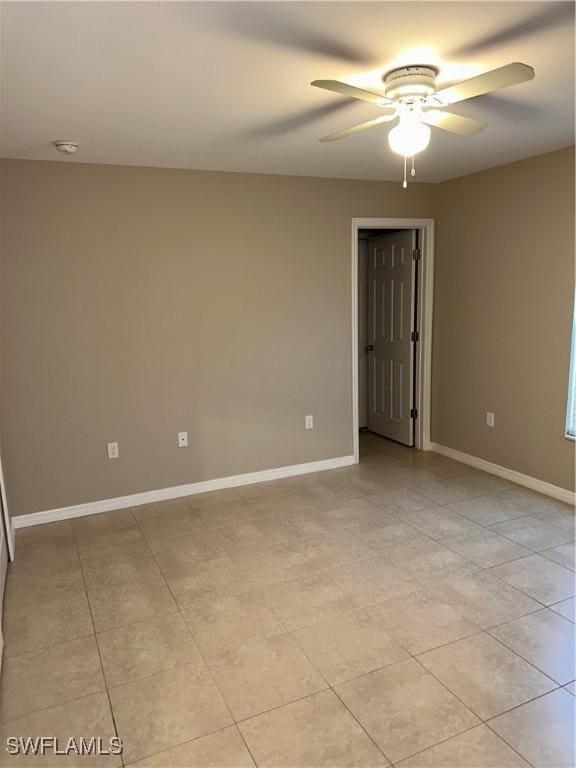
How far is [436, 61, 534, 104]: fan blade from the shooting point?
5.63 ft

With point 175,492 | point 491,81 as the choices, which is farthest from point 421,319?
point 491,81

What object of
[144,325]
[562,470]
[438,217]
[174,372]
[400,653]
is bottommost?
[400,653]

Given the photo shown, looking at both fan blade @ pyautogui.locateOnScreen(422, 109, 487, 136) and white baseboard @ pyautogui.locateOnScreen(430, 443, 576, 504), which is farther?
white baseboard @ pyautogui.locateOnScreen(430, 443, 576, 504)

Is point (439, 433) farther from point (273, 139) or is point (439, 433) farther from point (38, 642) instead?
point (38, 642)

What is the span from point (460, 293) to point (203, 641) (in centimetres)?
341

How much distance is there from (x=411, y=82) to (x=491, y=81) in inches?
14.6

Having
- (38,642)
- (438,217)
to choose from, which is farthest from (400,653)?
(438,217)

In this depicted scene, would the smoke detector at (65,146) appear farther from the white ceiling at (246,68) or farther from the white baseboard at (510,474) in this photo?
the white baseboard at (510,474)

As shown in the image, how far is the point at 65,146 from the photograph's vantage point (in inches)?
119

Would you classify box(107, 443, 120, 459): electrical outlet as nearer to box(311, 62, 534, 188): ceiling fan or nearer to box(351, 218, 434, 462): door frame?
box(351, 218, 434, 462): door frame

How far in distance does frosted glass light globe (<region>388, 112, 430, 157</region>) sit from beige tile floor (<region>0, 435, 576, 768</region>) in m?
2.11

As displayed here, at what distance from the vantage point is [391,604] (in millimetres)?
2617

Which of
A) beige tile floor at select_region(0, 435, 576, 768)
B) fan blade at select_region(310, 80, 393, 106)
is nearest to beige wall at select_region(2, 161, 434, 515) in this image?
beige tile floor at select_region(0, 435, 576, 768)

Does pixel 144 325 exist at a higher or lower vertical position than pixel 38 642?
higher
